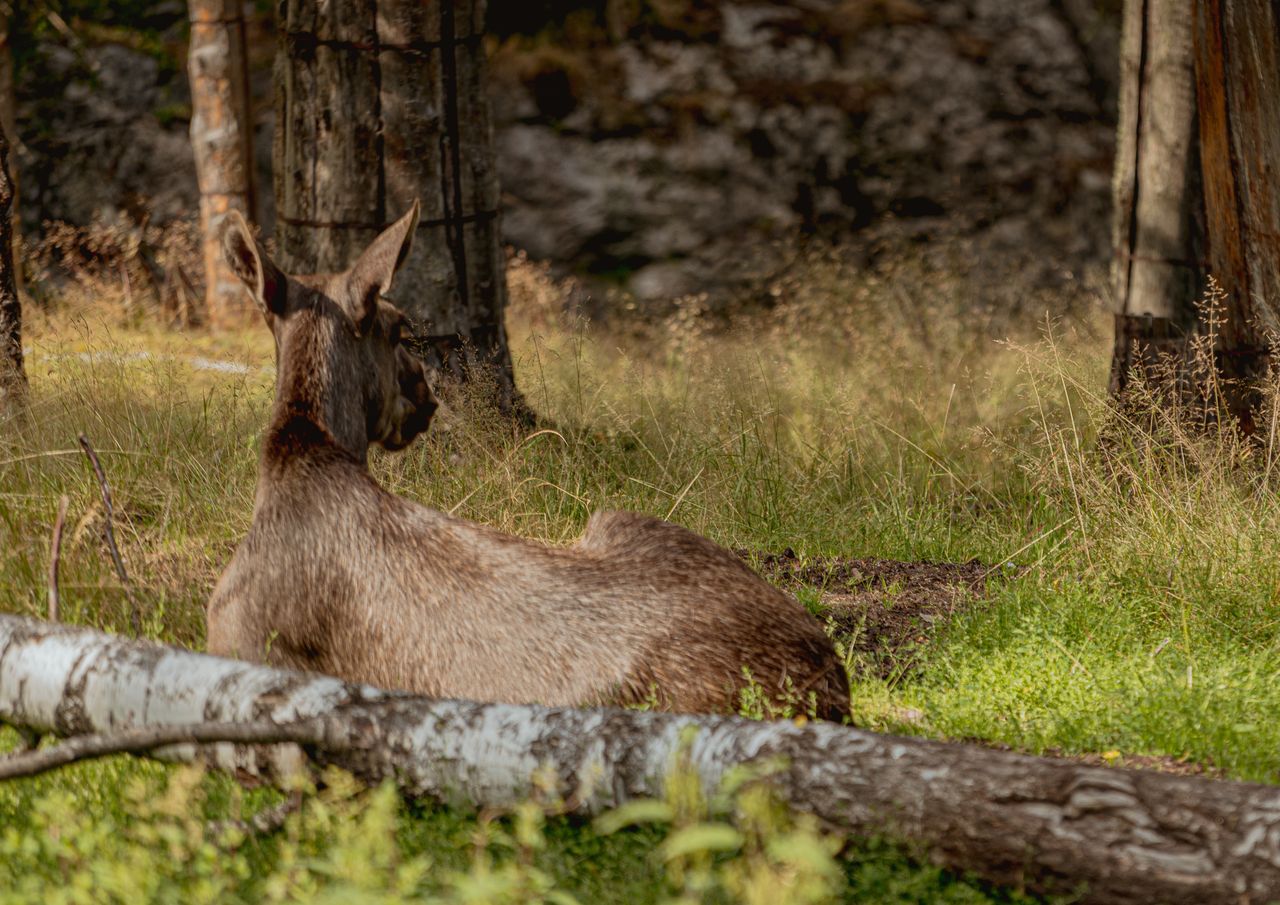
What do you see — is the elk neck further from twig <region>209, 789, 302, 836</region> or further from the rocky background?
the rocky background

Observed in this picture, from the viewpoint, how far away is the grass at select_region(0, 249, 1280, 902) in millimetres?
3484

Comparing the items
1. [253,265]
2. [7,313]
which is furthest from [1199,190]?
[7,313]

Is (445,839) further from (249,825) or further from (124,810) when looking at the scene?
(124,810)

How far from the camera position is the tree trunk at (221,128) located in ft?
45.7

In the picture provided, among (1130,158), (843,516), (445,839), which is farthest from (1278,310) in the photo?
(445,839)

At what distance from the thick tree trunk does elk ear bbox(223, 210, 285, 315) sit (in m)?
4.66

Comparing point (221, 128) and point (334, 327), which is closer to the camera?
point (334, 327)

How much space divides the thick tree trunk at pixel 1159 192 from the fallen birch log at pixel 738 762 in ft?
16.1

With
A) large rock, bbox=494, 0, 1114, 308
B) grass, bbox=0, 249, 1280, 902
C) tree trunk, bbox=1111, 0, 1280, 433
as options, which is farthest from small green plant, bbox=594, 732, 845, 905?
large rock, bbox=494, 0, 1114, 308

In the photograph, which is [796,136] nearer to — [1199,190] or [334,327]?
[1199,190]

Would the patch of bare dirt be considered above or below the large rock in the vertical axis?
below

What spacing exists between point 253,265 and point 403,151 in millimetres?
3205

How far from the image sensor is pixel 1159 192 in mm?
7984

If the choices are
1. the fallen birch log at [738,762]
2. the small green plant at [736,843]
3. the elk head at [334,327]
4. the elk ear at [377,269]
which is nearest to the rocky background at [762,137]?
the elk head at [334,327]
